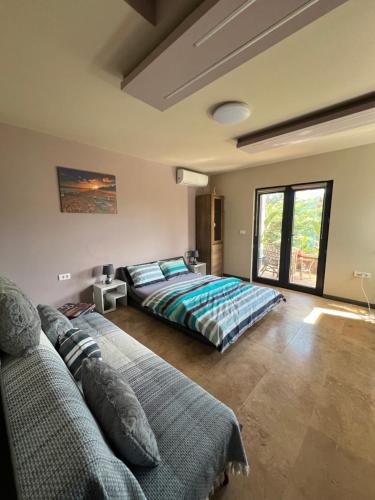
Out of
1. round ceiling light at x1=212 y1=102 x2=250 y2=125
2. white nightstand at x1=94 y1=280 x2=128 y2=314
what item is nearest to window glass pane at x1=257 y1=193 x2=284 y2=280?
round ceiling light at x1=212 y1=102 x2=250 y2=125

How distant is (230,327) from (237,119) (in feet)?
7.16

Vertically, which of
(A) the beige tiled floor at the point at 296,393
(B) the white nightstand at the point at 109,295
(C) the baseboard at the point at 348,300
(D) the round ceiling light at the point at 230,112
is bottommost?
(A) the beige tiled floor at the point at 296,393

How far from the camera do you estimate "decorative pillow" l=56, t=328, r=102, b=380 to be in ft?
4.07

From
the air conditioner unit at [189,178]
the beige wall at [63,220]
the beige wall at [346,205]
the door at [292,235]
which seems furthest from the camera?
the air conditioner unit at [189,178]

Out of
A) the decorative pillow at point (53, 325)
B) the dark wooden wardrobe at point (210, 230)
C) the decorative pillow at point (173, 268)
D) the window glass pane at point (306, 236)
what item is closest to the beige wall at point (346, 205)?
the window glass pane at point (306, 236)

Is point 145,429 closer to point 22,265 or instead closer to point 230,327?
point 230,327

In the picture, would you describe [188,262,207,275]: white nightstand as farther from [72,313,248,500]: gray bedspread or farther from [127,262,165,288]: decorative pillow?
[72,313,248,500]: gray bedspread

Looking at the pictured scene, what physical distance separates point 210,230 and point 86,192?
8.66 ft

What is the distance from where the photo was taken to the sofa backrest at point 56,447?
1.74ft

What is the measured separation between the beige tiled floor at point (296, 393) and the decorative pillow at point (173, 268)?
105 centimetres

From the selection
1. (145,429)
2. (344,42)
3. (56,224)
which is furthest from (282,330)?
(56,224)

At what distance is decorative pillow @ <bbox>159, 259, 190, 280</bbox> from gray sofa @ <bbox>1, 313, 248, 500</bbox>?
8.07 ft

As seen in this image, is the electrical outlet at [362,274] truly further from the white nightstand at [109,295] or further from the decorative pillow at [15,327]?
the decorative pillow at [15,327]

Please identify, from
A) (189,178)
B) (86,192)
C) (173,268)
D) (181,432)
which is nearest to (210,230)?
(189,178)
